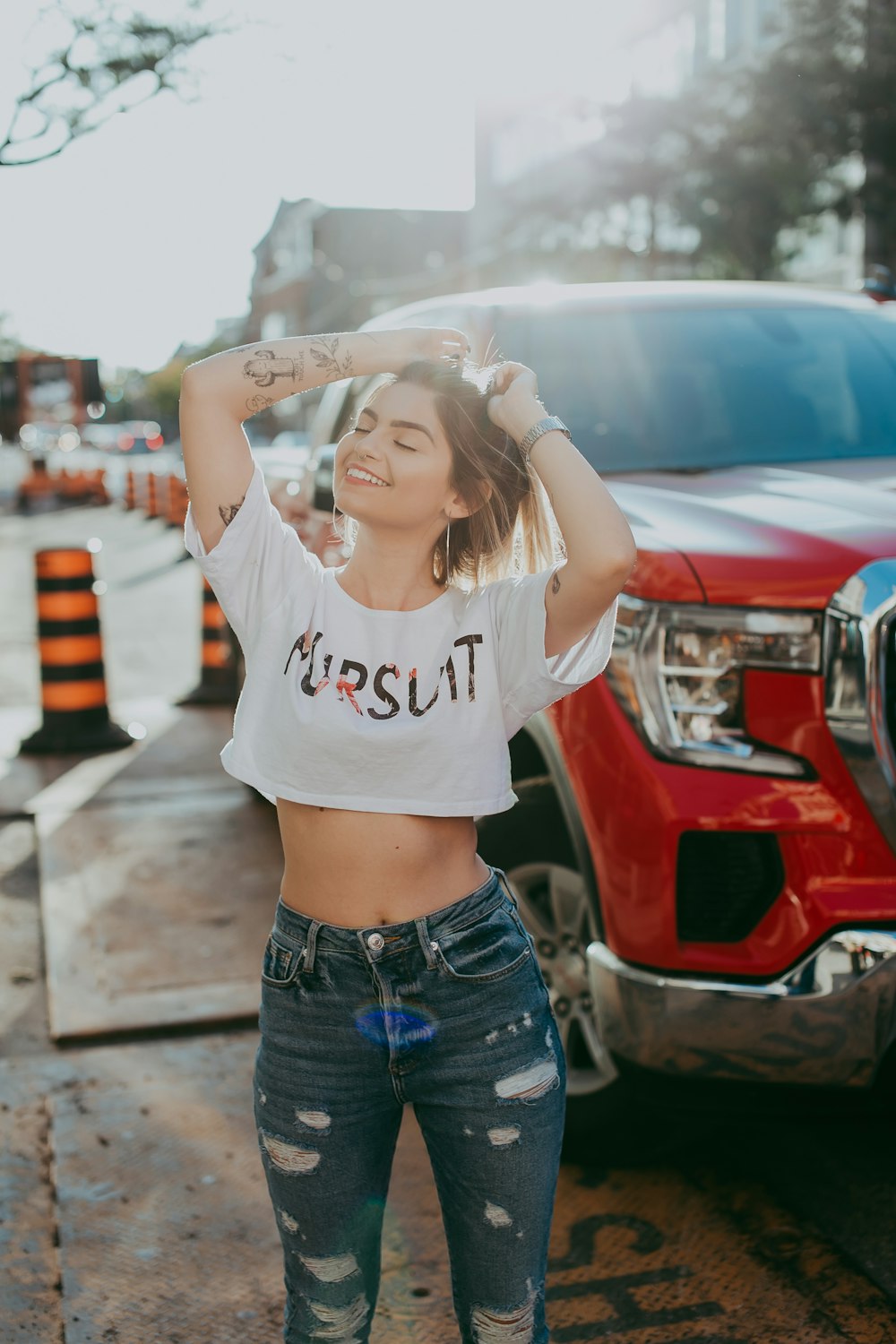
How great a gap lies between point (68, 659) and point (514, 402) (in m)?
5.70

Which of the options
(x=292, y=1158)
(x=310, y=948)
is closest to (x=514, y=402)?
(x=310, y=948)

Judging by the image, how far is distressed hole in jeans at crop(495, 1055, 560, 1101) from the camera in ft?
6.51

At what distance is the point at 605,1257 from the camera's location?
301 centimetres

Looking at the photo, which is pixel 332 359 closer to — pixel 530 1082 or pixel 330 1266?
pixel 530 1082

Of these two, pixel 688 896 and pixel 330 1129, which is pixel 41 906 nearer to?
pixel 688 896

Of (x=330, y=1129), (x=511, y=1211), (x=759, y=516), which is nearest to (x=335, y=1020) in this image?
(x=330, y=1129)

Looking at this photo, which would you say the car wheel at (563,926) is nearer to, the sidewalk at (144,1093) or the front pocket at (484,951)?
the sidewalk at (144,1093)

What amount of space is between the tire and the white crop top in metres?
0.96

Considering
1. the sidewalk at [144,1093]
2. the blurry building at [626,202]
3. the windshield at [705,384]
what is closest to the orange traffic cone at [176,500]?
the blurry building at [626,202]

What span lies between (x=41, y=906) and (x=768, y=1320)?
10.3ft

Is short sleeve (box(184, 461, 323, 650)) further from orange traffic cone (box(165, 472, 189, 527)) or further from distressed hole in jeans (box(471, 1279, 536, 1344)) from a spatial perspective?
orange traffic cone (box(165, 472, 189, 527))

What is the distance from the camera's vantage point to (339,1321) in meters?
2.09

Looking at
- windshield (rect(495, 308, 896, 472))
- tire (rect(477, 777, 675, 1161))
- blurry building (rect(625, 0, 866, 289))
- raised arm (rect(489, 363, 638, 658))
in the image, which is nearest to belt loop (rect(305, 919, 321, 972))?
raised arm (rect(489, 363, 638, 658))

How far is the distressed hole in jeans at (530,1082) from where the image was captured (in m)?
1.99
